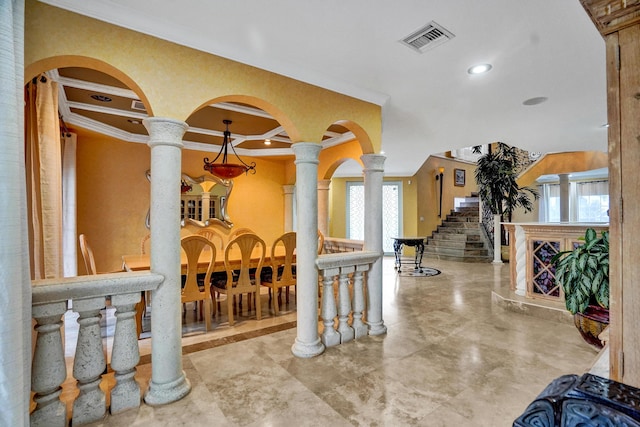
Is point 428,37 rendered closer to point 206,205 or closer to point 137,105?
point 137,105

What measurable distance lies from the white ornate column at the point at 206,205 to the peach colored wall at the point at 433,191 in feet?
18.9

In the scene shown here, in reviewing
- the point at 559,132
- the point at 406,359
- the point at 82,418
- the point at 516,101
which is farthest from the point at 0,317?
the point at 559,132

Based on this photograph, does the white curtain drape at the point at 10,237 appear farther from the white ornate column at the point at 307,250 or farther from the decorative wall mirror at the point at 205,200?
the decorative wall mirror at the point at 205,200

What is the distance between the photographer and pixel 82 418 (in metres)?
1.77

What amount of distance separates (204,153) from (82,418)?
453 cm

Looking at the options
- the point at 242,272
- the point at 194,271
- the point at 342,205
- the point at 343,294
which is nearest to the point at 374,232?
the point at 343,294

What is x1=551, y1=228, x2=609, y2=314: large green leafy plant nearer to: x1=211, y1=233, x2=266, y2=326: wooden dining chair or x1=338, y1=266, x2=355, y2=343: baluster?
x1=338, y1=266, x2=355, y2=343: baluster

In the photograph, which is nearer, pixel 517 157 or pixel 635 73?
pixel 635 73

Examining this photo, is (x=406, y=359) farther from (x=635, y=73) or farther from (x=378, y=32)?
(x=378, y=32)

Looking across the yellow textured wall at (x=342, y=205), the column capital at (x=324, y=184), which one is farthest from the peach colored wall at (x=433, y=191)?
the column capital at (x=324, y=184)

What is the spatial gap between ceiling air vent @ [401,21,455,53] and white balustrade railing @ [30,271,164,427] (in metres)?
2.35

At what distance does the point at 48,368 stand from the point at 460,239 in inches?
332

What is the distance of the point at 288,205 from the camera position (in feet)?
22.1

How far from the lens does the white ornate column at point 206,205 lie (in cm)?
565
